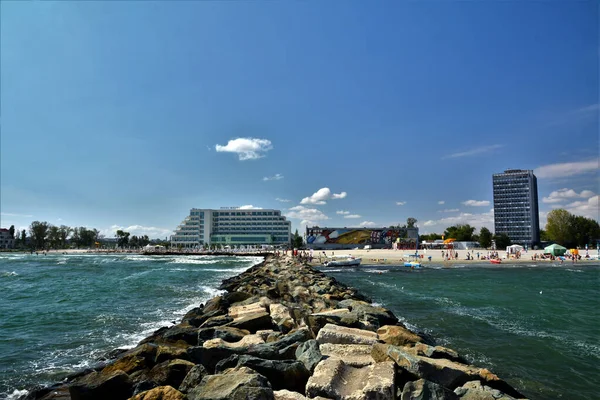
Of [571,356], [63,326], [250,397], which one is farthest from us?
[63,326]

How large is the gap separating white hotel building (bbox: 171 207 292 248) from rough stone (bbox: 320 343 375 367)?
156553 mm

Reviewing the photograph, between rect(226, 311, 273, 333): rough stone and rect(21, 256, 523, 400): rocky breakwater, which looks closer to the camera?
rect(21, 256, 523, 400): rocky breakwater

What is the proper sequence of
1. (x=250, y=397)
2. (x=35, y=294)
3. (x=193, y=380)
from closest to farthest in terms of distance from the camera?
(x=250, y=397), (x=193, y=380), (x=35, y=294)

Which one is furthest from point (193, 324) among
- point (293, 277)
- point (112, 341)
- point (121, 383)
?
point (293, 277)

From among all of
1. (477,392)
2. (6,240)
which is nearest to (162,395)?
(477,392)

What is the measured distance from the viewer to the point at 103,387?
7066 mm

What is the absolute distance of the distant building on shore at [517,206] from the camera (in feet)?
612

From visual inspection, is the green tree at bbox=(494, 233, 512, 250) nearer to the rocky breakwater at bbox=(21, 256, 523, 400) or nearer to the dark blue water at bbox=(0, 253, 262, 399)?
the dark blue water at bbox=(0, 253, 262, 399)

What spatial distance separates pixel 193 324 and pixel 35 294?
2330 cm

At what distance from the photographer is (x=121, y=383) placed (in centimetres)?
734

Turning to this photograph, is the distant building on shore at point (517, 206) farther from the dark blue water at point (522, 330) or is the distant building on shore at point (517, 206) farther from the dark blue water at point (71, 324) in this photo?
the dark blue water at point (71, 324)

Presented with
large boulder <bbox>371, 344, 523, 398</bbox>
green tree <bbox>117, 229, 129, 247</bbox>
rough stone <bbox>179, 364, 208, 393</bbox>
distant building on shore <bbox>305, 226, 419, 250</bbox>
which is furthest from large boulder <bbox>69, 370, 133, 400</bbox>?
green tree <bbox>117, 229, 129, 247</bbox>

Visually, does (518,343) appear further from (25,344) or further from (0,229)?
(0,229)

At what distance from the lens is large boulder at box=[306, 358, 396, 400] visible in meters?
5.93
